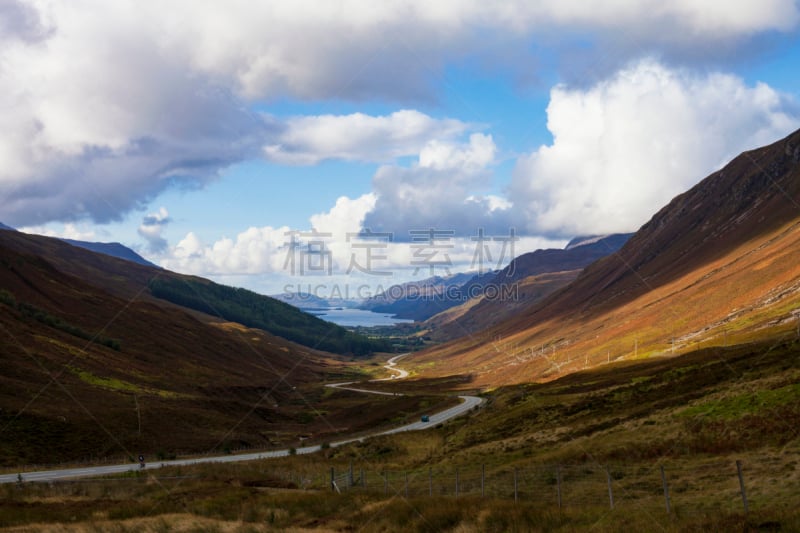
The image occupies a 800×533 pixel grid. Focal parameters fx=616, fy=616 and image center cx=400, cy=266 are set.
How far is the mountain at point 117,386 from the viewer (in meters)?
75.0

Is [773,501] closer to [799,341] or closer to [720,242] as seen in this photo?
[799,341]

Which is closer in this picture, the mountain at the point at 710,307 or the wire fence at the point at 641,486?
the wire fence at the point at 641,486

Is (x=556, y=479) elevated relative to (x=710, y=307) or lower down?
lower down

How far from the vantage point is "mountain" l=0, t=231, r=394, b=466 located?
7500 cm

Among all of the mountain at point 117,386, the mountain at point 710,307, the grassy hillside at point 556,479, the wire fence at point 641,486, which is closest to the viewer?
the wire fence at point 641,486

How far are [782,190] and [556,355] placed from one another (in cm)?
9741

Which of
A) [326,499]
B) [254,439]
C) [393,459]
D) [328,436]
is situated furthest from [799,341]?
[254,439]

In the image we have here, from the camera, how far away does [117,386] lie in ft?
344

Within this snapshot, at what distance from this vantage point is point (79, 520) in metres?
28.8

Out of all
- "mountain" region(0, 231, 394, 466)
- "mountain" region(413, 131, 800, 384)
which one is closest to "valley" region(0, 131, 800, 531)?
"mountain" region(0, 231, 394, 466)

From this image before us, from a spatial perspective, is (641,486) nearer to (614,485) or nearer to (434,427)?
(614,485)

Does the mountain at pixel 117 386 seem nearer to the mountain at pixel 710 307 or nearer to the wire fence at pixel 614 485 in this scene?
the wire fence at pixel 614 485

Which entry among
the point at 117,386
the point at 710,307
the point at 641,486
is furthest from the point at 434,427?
the point at 710,307

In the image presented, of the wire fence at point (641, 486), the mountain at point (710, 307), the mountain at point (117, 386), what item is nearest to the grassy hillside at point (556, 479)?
the wire fence at point (641, 486)
